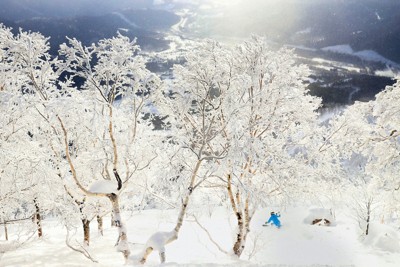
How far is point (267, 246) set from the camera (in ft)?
68.7

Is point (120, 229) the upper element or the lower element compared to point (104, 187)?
lower

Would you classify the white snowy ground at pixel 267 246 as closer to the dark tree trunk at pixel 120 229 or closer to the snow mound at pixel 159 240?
the dark tree trunk at pixel 120 229

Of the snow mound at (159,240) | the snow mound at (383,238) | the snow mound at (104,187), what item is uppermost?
the snow mound at (104,187)

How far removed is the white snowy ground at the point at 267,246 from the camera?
1555 cm

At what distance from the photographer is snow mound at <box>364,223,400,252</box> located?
2168 centimetres

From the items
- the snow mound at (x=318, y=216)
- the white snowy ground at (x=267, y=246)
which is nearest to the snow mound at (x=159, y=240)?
the white snowy ground at (x=267, y=246)

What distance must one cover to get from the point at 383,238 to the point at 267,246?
8.04 m

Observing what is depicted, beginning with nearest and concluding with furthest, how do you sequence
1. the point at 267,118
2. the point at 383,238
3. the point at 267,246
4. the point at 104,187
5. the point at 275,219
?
the point at 104,187 < the point at 267,118 < the point at 267,246 < the point at 383,238 < the point at 275,219

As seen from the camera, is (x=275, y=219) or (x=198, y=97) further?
(x=275, y=219)

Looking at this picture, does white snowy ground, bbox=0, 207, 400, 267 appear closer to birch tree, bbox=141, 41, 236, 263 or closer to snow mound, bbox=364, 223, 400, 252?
snow mound, bbox=364, 223, 400, 252

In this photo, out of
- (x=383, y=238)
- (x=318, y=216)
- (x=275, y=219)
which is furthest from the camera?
(x=318, y=216)

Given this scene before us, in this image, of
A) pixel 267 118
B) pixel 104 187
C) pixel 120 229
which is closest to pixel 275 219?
pixel 267 118

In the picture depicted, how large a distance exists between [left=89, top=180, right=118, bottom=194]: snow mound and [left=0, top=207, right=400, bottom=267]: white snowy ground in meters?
4.66

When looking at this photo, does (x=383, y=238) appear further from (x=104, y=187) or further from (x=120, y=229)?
(x=104, y=187)
